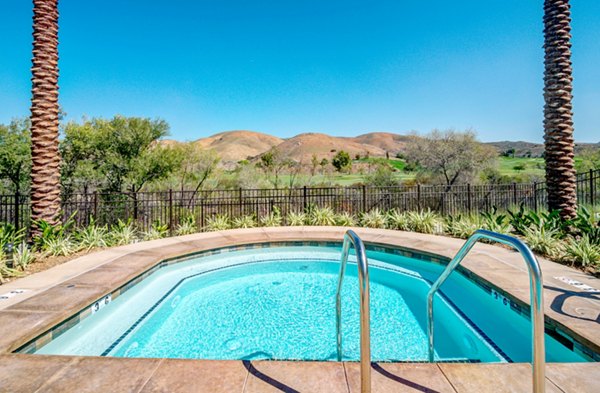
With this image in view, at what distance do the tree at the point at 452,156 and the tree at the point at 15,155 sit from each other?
21.4 m

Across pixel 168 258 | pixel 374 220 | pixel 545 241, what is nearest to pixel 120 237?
pixel 168 258

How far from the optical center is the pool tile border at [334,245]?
2.84 m

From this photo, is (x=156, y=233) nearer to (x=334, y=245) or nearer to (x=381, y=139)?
(x=334, y=245)

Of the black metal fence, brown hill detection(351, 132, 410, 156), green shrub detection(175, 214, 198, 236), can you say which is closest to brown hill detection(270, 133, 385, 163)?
brown hill detection(351, 132, 410, 156)

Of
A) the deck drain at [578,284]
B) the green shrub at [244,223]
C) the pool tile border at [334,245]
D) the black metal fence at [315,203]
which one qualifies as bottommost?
the pool tile border at [334,245]

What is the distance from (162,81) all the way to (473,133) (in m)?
22.3

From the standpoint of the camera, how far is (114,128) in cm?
1314

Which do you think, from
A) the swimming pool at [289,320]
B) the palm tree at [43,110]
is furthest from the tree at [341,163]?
the palm tree at [43,110]

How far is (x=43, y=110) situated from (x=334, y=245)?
23.2 feet

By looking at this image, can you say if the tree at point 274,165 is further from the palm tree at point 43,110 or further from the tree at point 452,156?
the palm tree at point 43,110

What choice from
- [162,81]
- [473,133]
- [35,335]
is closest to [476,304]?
[35,335]

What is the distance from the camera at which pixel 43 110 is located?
6535mm

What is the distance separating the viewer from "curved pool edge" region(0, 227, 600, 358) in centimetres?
303

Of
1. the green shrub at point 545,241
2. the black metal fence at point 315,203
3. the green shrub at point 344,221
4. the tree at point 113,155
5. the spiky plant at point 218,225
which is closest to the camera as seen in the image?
the green shrub at point 545,241
